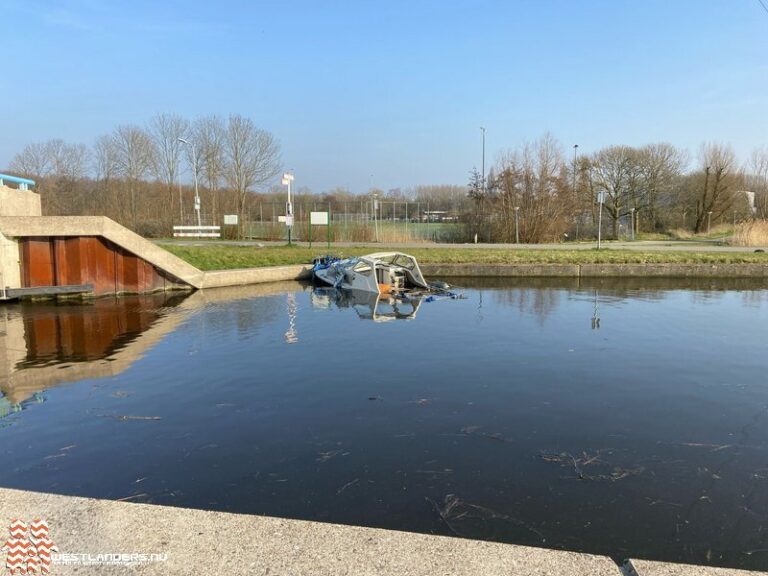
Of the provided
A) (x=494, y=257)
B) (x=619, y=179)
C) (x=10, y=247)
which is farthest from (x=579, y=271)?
(x=619, y=179)

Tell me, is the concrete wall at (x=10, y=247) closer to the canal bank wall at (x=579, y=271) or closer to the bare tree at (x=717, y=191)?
the canal bank wall at (x=579, y=271)

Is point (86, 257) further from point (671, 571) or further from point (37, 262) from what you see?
point (671, 571)

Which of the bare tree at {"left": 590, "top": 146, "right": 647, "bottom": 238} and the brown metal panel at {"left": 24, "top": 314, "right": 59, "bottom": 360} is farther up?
the bare tree at {"left": 590, "top": 146, "right": 647, "bottom": 238}

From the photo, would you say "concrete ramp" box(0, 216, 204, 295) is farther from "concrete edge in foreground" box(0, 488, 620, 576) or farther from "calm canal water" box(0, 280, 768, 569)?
"concrete edge in foreground" box(0, 488, 620, 576)

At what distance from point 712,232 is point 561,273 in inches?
1390

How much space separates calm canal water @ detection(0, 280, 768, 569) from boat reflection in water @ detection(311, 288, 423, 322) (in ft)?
5.19

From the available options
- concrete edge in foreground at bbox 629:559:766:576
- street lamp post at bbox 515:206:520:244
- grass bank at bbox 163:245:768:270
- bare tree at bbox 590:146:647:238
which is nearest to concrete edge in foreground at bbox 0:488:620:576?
concrete edge in foreground at bbox 629:559:766:576

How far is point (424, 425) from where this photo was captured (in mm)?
6715

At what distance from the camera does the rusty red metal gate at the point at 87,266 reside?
16.8 metres

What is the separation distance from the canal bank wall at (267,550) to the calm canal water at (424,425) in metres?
1.23

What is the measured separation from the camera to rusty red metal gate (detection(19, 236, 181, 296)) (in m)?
16.8

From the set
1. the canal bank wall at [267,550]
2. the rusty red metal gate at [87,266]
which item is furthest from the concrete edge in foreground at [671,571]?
the rusty red metal gate at [87,266]

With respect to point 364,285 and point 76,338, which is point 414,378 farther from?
point 364,285

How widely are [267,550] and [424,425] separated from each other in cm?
367
